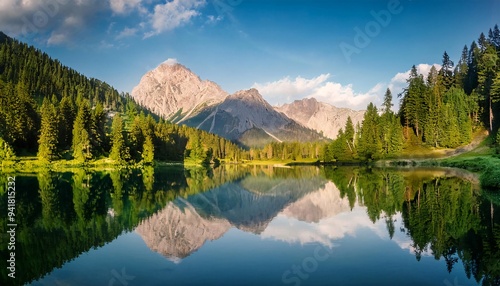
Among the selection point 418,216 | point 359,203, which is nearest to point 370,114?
point 359,203

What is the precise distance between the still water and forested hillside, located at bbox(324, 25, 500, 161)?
86670mm

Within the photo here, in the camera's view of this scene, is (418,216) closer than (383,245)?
No

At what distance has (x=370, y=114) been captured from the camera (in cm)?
13800

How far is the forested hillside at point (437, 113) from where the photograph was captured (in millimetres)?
114062

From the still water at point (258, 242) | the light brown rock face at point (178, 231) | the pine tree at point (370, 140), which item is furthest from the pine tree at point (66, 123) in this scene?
the pine tree at point (370, 140)

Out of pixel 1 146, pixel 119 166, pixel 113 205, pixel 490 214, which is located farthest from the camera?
pixel 119 166

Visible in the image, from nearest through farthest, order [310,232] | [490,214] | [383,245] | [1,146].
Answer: [383,245] → [310,232] → [490,214] → [1,146]

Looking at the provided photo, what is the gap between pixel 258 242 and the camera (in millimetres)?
22906

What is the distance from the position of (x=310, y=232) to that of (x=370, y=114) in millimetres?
121278

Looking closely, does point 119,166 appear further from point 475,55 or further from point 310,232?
point 475,55

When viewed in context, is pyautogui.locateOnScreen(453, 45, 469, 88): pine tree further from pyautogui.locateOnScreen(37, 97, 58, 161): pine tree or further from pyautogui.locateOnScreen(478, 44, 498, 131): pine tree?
pyautogui.locateOnScreen(37, 97, 58, 161): pine tree

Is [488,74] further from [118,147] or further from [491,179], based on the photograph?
[118,147]

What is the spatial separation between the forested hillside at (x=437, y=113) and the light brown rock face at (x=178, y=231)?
10338cm

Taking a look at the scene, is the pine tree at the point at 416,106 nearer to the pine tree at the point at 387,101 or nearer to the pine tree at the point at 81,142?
the pine tree at the point at 387,101
